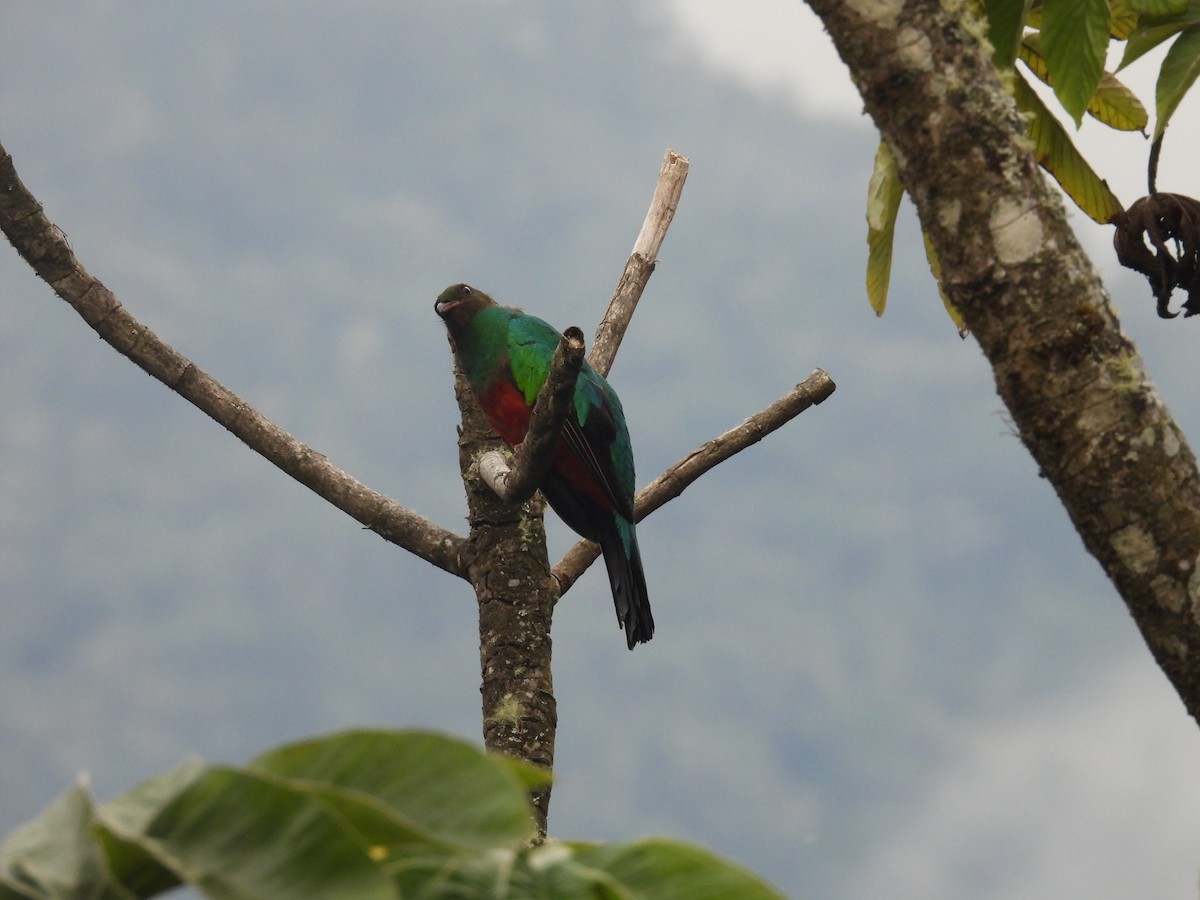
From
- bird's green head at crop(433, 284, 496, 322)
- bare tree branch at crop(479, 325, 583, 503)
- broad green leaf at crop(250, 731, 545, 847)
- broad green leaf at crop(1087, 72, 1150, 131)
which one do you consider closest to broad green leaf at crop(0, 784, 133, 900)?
broad green leaf at crop(250, 731, 545, 847)

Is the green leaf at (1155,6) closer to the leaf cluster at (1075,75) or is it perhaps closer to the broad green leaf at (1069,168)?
the leaf cluster at (1075,75)

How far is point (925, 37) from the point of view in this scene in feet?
6.67

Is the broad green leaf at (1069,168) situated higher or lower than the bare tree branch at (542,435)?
higher

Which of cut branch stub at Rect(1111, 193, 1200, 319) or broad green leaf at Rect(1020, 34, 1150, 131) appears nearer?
cut branch stub at Rect(1111, 193, 1200, 319)

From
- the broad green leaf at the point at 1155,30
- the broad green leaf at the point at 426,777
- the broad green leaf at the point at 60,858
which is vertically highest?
the broad green leaf at the point at 1155,30

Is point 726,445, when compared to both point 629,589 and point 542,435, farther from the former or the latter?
point 542,435

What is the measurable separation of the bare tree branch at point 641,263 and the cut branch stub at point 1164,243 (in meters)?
2.54

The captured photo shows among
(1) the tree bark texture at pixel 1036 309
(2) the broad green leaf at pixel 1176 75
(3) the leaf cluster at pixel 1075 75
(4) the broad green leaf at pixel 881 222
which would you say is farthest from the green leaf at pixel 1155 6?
(1) the tree bark texture at pixel 1036 309

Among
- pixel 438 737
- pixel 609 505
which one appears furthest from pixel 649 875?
pixel 609 505

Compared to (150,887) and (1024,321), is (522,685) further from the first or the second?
(150,887)

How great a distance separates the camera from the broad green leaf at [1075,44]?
8.87 ft

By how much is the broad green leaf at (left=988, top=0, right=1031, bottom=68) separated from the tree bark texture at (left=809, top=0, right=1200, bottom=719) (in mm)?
737

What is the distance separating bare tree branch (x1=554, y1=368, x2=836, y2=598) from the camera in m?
4.99

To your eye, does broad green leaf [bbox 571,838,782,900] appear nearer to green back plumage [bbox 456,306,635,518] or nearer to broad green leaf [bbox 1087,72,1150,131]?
broad green leaf [bbox 1087,72,1150,131]
